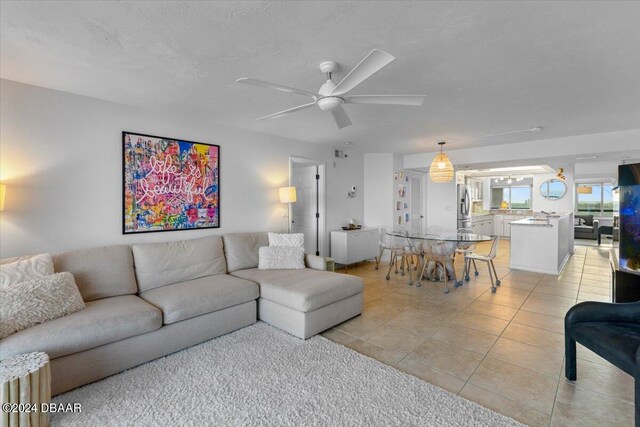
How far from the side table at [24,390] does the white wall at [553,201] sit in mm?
9452

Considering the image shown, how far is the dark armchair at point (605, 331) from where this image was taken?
1.85m

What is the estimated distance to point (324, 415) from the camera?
190 cm

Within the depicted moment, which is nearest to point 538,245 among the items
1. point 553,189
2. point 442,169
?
point 442,169

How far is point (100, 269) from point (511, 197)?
12.3 metres

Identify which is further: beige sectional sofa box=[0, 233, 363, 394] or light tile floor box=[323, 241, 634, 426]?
beige sectional sofa box=[0, 233, 363, 394]

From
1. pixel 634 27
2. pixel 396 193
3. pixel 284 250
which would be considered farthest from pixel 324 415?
pixel 396 193

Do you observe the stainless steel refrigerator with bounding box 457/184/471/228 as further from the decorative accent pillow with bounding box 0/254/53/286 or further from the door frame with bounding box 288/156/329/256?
the decorative accent pillow with bounding box 0/254/53/286

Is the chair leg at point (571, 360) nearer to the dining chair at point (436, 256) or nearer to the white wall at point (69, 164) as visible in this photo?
the dining chair at point (436, 256)

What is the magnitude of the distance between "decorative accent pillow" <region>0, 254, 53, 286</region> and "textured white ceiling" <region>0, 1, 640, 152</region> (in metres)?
1.61

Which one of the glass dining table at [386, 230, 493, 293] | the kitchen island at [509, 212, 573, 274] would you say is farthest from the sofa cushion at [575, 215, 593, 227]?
the glass dining table at [386, 230, 493, 293]

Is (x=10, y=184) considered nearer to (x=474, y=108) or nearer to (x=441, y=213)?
(x=474, y=108)

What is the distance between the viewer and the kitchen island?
210 inches

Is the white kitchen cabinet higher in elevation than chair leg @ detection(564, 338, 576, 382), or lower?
higher

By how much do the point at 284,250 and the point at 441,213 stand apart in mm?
5491
